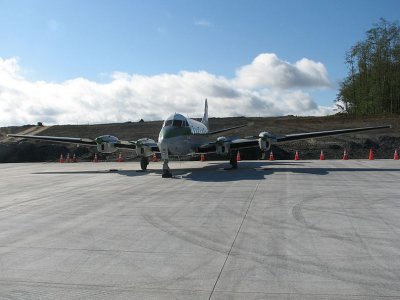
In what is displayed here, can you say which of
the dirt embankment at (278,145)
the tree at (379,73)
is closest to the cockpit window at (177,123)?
the dirt embankment at (278,145)

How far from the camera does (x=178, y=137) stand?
20766mm

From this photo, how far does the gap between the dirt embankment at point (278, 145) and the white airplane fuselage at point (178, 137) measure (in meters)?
14.0

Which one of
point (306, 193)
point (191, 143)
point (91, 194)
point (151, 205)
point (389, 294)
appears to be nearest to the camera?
point (389, 294)

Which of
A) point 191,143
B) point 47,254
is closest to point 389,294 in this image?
point 47,254

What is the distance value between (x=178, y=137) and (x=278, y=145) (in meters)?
18.9

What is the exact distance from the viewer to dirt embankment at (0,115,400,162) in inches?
1420

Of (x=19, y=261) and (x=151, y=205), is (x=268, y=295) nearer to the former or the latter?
(x=19, y=261)

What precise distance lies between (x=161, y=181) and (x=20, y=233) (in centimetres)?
931

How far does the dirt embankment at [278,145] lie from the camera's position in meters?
36.1

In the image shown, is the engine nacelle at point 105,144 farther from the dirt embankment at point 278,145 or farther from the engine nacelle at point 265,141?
the dirt embankment at point 278,145

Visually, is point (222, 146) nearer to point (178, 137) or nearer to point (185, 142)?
point (185, 142)

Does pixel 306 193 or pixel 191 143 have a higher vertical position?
pixel 191 143

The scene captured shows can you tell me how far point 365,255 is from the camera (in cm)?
636

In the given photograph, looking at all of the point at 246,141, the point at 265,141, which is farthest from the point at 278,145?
the point at 265,141
